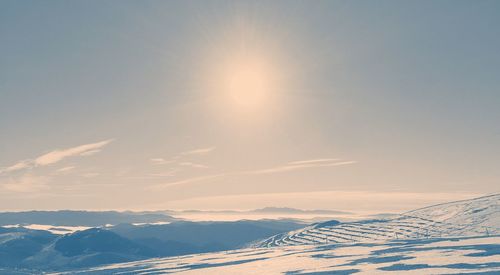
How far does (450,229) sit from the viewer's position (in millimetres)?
156375

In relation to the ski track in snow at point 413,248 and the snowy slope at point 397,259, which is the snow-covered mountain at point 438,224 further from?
the snowy slope at point 397,259

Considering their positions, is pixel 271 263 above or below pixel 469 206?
below

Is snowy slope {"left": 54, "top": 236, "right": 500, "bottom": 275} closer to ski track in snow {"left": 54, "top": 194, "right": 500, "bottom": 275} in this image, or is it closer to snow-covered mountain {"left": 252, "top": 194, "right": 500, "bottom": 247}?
ski track in snow {"left": 54, "top": 194, "right": 500, "bottom": 275}

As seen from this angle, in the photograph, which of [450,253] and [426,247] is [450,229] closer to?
[426,247]

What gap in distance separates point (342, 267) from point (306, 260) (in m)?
24.2

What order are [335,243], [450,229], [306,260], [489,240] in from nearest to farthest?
[489,240] → [306,260] → [450,229] → [335,243]

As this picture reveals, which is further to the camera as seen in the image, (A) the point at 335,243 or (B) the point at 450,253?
(A) the point at 335,243

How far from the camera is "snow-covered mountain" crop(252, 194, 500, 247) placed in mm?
150875

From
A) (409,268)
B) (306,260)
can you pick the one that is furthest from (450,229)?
(409,268)

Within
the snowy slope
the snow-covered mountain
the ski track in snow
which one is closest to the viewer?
the snowy slope

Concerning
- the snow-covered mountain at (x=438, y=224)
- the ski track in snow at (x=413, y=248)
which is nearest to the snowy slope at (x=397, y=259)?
the ski track in snow at (x=413, y=248)

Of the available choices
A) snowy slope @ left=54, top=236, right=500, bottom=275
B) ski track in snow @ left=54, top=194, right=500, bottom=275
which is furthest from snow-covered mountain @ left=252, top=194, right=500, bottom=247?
snowy slope @ left=54, top=236, right=500, bottom=275

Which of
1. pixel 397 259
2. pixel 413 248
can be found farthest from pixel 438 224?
pixel 397 259

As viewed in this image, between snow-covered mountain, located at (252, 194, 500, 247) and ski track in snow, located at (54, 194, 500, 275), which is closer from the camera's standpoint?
ski track in snow, located at (54, 194, 500, 275)
